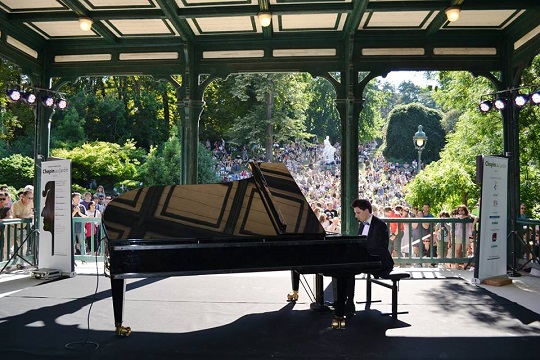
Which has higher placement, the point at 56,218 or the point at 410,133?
the point at 410,133

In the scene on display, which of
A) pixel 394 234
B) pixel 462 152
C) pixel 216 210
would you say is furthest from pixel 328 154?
pixel 216 210

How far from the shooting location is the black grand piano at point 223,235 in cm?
464

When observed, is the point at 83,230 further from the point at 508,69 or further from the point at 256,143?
the point at 256,143

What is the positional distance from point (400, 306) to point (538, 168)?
Result: 10.0 m

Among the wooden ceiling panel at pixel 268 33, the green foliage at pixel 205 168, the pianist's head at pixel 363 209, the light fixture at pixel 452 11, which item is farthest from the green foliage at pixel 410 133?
the pianist's head at pixel 363 209

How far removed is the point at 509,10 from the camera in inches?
315

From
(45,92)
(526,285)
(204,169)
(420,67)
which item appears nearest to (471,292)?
(526,285)

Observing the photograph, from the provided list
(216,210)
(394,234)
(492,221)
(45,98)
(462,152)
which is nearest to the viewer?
(216,210)

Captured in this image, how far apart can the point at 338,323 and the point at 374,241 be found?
3.53ft

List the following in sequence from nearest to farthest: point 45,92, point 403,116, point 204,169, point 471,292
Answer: point 471,292 → point 45,92 → point 204,169 → point 403,116

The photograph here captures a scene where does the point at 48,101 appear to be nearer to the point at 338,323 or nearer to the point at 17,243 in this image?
the point at 17,243

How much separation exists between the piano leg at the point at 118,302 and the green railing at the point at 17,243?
4.27 m

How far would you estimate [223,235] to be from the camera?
5.26m

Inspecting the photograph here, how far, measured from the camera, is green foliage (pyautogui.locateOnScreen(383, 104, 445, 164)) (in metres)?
35.1
